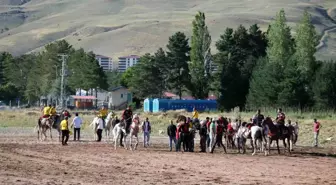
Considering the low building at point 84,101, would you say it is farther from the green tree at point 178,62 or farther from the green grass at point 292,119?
the green grass at point 292,119

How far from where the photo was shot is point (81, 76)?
4592 inches

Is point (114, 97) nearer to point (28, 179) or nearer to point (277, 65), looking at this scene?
point (277, 65)

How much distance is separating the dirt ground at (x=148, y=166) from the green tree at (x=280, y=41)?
167ft

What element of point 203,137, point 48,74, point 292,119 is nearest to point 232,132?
point 203,137

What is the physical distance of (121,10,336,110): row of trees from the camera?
284 ft

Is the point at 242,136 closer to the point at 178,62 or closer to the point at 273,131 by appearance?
the point at 273,131

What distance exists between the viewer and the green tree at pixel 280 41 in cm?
9154

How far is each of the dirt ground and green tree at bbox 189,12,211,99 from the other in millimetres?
57312

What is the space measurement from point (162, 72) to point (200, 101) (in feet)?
54.1

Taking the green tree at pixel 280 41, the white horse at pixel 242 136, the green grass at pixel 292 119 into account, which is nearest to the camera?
the white horse at pixel 242 136

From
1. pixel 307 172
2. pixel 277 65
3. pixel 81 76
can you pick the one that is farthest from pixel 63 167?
pixel 81 76

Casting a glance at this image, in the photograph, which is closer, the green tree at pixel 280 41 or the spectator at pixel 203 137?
the spectator at pixel 203 137

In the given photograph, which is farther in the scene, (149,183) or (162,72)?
(162,72)

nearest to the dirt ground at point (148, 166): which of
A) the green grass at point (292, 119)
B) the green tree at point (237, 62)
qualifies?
the green grass at point (292, 119)
